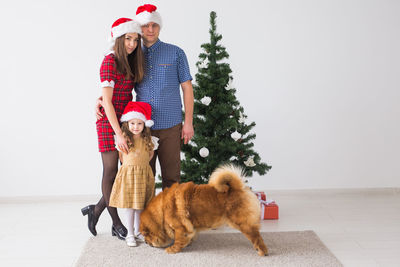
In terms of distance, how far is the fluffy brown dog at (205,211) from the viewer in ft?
8.66

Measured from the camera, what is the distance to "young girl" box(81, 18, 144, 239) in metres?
2.72

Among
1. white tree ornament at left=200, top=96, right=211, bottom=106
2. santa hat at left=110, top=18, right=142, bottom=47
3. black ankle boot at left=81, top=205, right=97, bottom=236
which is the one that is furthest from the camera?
white tree ornament at left=200, top=96, right=211, bottom=106

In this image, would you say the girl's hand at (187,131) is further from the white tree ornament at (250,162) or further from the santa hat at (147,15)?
the santa hat at (147,15)

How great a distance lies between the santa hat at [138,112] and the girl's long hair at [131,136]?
2.2 inches

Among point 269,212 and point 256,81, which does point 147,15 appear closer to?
point 256,81

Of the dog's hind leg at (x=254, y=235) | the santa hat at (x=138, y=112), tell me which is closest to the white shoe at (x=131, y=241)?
the dog's hind leg at (x=254, y=235)

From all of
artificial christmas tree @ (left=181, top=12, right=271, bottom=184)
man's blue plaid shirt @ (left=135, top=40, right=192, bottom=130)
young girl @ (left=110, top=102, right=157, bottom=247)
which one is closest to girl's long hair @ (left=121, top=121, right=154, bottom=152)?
young girl @ (left=110, top=102, right=157, bottom=247)

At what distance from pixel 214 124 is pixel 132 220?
0.97m

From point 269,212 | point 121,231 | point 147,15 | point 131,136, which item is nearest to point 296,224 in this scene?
point 269,212

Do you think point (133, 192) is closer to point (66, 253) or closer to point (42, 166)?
point (66, 253)

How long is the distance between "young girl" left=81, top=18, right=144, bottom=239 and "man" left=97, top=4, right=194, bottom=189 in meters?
0.09

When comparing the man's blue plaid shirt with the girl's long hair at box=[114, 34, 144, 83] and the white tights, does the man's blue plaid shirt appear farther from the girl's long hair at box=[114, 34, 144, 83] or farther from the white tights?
the white tights

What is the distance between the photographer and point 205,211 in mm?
2674

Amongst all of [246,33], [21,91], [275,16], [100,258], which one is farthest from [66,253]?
[275,16]
